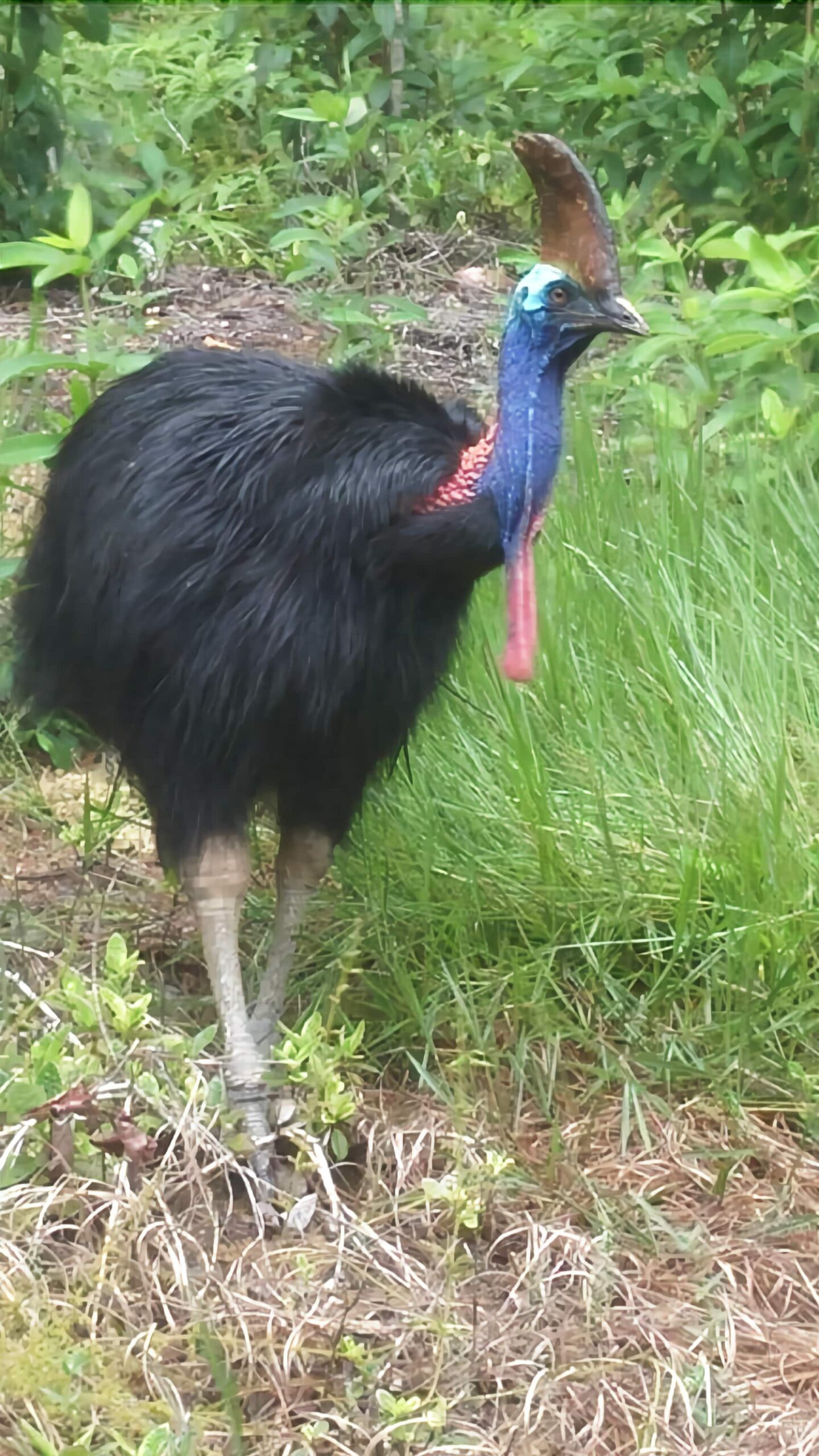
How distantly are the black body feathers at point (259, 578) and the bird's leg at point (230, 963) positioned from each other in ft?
0.13

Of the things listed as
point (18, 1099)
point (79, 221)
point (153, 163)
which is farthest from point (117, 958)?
point (153, 163)

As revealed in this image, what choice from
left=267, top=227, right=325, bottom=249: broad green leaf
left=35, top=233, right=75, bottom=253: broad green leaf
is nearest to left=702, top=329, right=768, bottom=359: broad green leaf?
left=267, top=227, right=325, bottom=249: broad green leaf

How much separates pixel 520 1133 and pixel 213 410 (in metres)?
1.07

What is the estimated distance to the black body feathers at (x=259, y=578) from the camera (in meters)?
2.13

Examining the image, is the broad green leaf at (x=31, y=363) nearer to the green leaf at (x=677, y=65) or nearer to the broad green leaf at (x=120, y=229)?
the broad green leaf at (x=120, y=229)

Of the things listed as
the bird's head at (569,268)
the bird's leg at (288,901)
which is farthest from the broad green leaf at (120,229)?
the bird's leg at (288,901)

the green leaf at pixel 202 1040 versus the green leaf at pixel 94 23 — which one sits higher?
the green leaf at pixel 94 23

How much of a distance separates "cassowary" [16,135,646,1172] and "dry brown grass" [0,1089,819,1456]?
201 millimetres

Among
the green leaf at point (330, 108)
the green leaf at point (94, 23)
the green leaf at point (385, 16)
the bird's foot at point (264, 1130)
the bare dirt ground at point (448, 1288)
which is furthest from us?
the green leaf at point (385, 16)

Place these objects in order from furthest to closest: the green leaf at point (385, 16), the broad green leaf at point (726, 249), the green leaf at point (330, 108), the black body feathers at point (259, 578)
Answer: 1. the green leaf at point (385, 16)
2. the green leaf at point (330, 108)
3. the broad green leaf at point (726, 249)
4. the black body feathers at point (259, 578)

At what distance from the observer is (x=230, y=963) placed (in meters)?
2.34

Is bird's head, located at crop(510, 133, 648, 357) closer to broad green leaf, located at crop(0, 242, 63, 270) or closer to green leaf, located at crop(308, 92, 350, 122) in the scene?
broad green leaf, located at crop(0, 242, 63, 270)

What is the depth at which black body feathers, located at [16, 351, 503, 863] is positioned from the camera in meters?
2.13

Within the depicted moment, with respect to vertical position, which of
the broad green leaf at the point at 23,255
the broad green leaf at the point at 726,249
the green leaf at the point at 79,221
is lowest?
the broad green leaf at the point at 726,249
